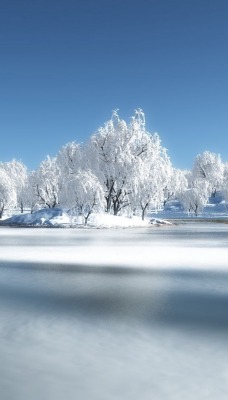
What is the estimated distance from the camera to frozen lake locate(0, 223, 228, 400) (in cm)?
Answer: 498

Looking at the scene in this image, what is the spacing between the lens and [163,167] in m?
53.8

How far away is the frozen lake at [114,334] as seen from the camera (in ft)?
16.4

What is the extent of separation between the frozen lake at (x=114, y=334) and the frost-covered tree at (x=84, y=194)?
32281mm

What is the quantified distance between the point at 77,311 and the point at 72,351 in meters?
2.28

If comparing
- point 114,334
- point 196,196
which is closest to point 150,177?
point 196,196

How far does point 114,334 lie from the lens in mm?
6895

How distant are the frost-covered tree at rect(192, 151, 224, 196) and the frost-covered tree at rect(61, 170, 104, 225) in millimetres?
75140

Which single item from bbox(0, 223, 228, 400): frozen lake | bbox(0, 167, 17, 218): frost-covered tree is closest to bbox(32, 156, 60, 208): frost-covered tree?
bbox(0, 167, 17, 218): frost-covered tree

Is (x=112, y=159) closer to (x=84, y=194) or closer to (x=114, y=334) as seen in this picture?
(x=84, y=194)

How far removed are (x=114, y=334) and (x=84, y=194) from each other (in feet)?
128

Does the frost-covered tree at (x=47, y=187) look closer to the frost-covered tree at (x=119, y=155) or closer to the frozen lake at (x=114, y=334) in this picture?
the frost-covered tree at (x=119, y=155)

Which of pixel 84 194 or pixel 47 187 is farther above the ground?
pixel 47 187

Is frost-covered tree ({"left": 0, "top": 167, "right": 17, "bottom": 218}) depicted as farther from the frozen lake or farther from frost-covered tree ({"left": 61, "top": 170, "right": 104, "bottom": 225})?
the frozen lake

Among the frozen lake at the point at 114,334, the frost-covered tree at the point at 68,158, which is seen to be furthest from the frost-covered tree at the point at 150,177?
the frozen lake at the point at 114,334
